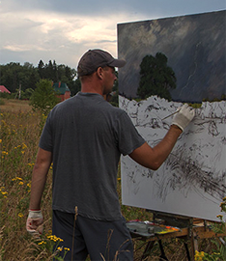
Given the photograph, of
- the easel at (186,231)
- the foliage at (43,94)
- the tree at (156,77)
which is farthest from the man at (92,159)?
the foliage at (43,94)

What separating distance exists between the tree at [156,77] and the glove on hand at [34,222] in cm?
130

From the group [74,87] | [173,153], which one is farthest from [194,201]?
[74,87]

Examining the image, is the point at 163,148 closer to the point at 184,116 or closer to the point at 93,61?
the point at 184,116

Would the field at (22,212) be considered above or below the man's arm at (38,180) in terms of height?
below

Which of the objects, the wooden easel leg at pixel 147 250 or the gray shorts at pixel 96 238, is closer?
the gray shorts at pixel 96 238

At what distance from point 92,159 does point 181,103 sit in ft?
3.03

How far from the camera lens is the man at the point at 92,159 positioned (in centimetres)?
221

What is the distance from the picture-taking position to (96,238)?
7.32ft

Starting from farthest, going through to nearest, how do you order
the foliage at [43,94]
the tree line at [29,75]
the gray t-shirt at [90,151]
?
1. the tree line at [29,75]
2. the foliage at [43,94]
3. the gray t-shirt at [90,151]

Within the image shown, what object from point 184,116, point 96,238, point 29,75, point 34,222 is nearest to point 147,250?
point 96,238

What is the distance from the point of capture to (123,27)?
3.15m

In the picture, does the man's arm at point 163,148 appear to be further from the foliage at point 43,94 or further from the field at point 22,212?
the foliage at point 43,94

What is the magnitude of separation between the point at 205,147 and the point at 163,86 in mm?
591

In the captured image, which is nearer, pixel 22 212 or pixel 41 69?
pixel 22 212
